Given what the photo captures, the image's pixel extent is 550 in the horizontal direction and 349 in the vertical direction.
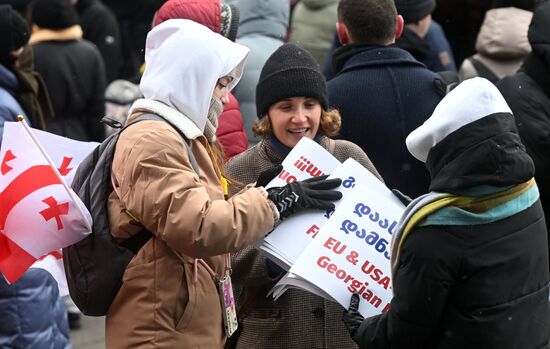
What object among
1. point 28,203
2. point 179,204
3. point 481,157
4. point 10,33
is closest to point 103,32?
point 10,33

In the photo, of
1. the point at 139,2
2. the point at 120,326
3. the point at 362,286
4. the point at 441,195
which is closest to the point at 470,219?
the point at 441,195

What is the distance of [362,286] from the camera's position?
4.02m

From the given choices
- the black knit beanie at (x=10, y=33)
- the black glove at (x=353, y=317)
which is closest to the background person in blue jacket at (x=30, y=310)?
the black knit beanie at (x=10, y=33)

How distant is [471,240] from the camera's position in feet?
11.3

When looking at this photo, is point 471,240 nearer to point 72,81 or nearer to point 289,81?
point 289,81

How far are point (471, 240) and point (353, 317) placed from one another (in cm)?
65

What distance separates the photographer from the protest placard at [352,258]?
398 centimetres

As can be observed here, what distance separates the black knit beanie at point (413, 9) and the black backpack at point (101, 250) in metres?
3.41

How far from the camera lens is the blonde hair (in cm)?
461

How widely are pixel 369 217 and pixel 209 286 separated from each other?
0.64 m

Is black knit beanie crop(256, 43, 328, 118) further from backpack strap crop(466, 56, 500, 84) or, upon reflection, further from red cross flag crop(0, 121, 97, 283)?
backpack strap crop(466, 56, 500, 84)

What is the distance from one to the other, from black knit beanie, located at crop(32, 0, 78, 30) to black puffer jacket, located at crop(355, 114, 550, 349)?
5.04m

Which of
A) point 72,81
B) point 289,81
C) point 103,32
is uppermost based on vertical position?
point 289,81

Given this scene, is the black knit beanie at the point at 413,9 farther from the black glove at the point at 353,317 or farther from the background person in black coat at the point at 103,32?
the background person in black coat at the point at 103,32
